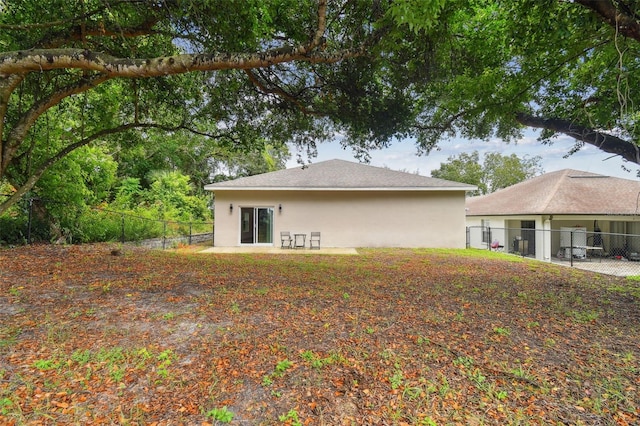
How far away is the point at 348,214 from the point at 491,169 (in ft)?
97.5

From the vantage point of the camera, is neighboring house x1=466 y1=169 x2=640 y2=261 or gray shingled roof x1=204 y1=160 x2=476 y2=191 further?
neighboring house x1=466 y1=169 x2=640 y2=261

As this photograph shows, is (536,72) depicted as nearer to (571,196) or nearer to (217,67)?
(217,67)

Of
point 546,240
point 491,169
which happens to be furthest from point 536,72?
point 491,169

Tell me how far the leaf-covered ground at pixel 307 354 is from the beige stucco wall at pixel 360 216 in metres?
8.17

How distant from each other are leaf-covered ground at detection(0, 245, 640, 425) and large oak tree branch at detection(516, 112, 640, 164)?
2.72 m

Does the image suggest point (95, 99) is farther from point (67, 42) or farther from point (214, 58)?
point (214, 58)

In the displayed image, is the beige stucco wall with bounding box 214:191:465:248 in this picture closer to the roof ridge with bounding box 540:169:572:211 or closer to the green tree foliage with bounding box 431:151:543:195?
the roof ridge with bounding box 540:169:572:211

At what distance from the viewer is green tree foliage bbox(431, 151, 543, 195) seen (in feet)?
117

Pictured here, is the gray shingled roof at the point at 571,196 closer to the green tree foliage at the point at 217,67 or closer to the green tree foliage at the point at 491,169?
the green tree foliage at the point at 217,67

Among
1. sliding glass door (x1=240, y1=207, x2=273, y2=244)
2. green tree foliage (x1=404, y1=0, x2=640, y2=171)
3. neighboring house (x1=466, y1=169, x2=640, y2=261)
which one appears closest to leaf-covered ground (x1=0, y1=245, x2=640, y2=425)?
green tree foliage (x1=404, y1=0, x2=640, y2=171)

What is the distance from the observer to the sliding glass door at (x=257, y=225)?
45.9ft

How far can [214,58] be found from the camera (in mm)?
4094

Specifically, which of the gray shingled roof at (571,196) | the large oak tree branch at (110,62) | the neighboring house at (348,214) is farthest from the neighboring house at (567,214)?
the large oak tree branch at (110,62)

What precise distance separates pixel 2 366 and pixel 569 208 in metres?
17.6
